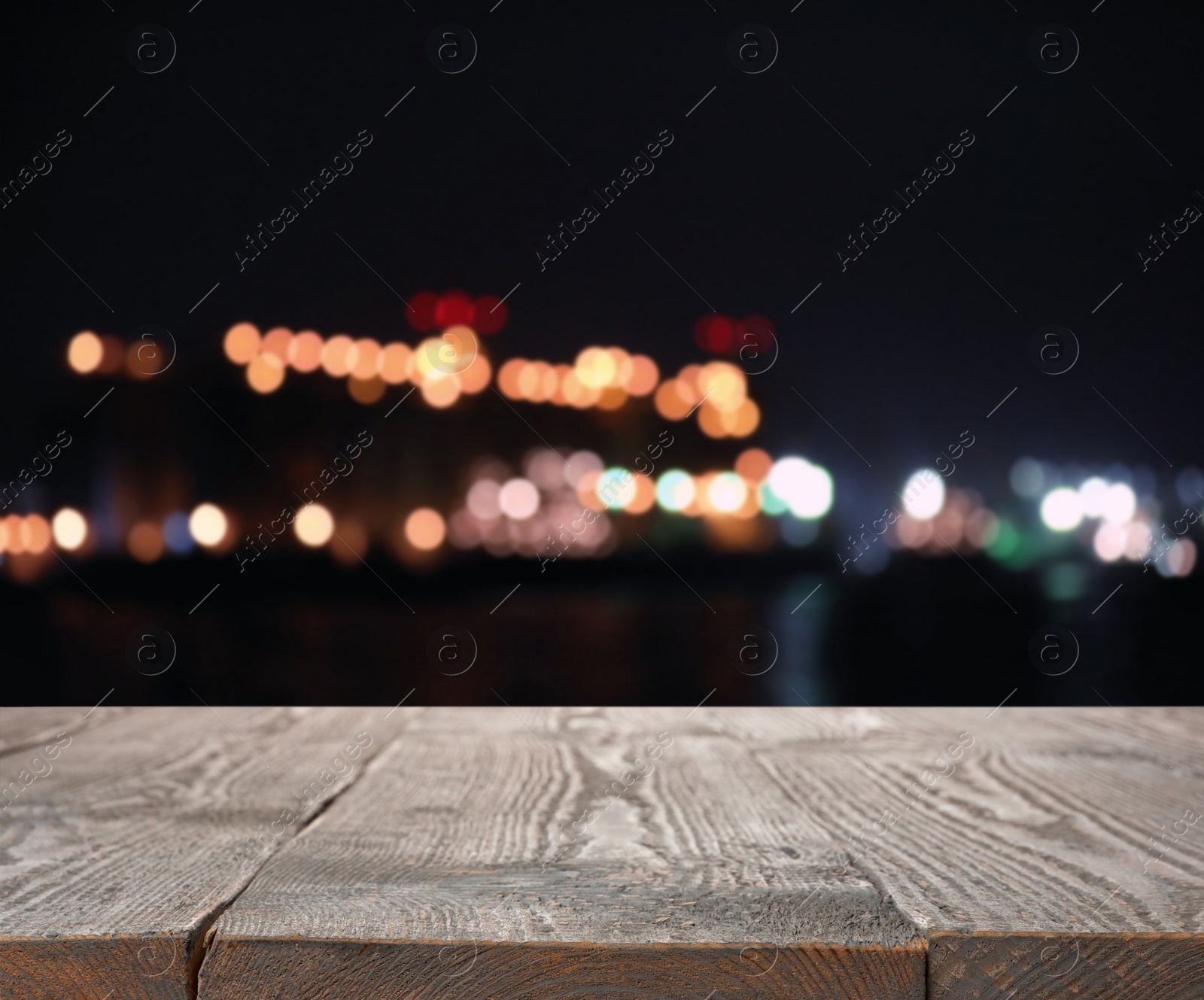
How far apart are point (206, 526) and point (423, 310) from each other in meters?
0.94

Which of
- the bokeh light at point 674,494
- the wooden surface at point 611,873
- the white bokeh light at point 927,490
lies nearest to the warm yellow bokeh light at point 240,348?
the bokeh light at point 674,494

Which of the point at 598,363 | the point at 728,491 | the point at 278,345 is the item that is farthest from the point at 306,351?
the point at 728,491

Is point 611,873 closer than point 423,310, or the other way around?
point 611,873

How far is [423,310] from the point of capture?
2.23 meters

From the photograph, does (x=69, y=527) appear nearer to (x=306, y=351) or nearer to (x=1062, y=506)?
(x=306, y=351)

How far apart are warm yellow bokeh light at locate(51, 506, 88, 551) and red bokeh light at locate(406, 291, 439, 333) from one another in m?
0.97

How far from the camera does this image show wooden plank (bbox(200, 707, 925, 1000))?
1.07ft

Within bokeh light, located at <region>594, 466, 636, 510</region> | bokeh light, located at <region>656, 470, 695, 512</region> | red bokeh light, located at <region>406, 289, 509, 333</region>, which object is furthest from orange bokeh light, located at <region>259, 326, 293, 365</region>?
bokeh light, located at <region>656, 470, 695, 512</region>

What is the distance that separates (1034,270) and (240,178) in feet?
5.29

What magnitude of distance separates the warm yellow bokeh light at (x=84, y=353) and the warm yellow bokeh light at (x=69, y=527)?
363mm

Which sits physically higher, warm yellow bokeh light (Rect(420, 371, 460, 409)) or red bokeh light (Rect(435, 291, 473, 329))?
warm yellow bokeh light (Rect(420, 371, 460, 409))

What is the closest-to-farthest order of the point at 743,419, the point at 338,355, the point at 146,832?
the point at 146,832 < the point at 338,355 < the point at 743,419

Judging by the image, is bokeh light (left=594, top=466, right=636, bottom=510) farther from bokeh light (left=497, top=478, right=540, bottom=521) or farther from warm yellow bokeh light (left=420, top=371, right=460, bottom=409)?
warm yellow bokeh light (left=420, top=371, right=460, bottom=409)

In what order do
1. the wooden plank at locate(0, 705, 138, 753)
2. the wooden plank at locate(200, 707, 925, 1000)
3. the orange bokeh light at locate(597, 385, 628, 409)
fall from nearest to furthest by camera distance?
the wooden plank at locate(200, 707, 925, 1000), the wooden plank at locate(0, 705, 138, 753), the orange bokeh light at locate(597, 385, 628, 409)
